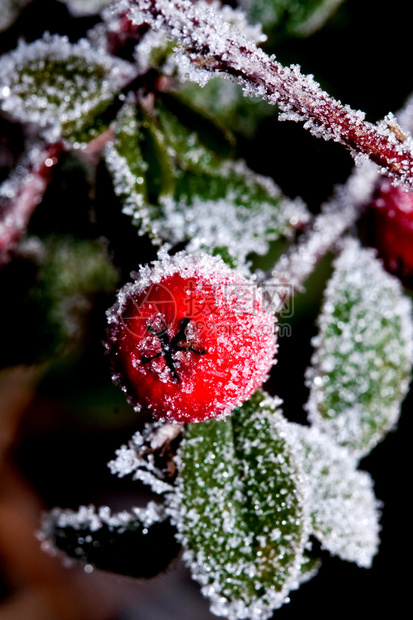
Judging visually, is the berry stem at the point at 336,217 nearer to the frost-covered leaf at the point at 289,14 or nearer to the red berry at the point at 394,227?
the red berry at the point at 394,227

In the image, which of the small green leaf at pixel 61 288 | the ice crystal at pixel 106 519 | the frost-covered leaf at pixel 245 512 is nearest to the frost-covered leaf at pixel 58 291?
the small green leaf at pixel 61 288

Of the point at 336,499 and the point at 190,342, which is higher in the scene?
the point at 336,499

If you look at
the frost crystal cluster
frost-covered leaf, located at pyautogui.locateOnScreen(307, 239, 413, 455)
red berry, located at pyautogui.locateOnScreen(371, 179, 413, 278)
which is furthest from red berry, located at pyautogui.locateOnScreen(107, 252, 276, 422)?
red berry, located at pyautogui.locateOnScreen(371, 179, 413, 278)

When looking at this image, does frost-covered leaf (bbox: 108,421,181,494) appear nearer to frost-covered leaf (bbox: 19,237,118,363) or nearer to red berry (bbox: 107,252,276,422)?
red berry (bbox: 107,252,276,422)

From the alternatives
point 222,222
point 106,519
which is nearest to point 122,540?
point 106,519

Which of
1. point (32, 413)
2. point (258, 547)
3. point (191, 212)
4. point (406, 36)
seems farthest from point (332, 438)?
point (32, 413)

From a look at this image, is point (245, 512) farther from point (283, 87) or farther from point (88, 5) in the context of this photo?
point (88, 5)
